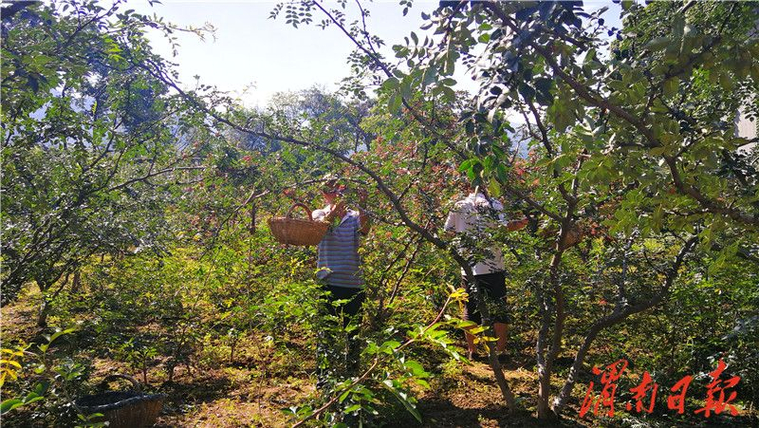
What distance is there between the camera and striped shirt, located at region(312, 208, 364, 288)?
3.80 metres

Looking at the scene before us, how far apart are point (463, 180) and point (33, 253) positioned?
109 inches

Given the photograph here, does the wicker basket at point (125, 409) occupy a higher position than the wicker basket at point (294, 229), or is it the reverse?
the wicker basket at point (294, 229)

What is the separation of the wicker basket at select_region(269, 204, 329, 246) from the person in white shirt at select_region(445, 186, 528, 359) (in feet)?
2.90

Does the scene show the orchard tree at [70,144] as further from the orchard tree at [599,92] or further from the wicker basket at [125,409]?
the orchard tree at [599,92]

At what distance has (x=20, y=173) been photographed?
349 centimetres

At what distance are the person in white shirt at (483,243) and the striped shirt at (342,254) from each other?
0.70 m

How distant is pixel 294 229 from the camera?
3230mm

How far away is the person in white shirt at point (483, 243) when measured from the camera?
301 centimetres

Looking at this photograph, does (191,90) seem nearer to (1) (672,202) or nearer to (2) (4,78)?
(2) (4,78)

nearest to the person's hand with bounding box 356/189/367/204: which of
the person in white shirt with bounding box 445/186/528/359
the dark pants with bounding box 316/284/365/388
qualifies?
the person in white shirt with bounding box 445/186/528/359

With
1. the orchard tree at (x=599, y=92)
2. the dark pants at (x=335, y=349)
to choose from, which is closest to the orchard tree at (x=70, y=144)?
the dark pants at (x=335, y=349)

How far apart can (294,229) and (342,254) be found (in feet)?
2.22

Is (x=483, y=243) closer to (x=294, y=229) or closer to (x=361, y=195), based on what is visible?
(x=361, y=195)

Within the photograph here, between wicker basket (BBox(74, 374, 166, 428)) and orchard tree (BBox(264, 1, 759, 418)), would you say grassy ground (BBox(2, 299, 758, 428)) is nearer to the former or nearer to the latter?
wicker basket (BBox(74, 374, 166, 428))
